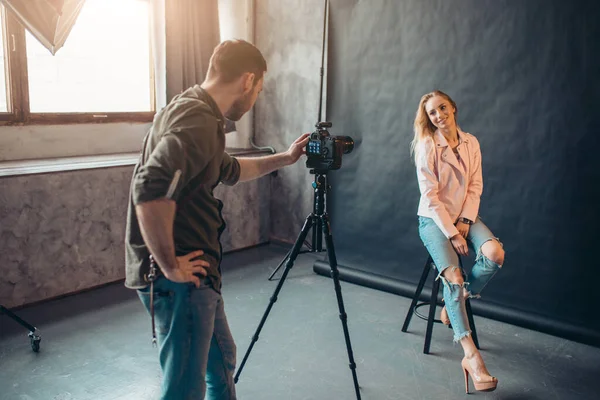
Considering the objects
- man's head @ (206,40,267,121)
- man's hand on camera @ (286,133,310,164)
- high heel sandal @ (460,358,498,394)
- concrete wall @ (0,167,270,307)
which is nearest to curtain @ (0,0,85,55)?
concrete wall @ (0,167,270,307)

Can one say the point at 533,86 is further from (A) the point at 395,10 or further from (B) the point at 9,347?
(B) the point at 9,347

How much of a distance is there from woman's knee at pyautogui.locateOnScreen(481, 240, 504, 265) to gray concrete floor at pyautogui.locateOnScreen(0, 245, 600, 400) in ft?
1.69

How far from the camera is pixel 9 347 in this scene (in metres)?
2.73

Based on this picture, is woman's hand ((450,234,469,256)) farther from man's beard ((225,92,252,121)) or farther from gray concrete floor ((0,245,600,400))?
man's beard ((225,92,252,121))

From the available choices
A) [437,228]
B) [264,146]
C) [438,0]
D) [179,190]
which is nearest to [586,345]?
[437,228]

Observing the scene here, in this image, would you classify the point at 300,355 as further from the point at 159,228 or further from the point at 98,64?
the point at 98,64

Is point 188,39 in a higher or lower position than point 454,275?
higher

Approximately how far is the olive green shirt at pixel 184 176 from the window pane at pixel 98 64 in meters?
2.72

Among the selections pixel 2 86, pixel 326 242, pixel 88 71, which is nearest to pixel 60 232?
pixel 2 86

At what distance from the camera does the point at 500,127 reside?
3172mm

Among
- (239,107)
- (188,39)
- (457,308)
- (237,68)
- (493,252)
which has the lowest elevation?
(457,308)

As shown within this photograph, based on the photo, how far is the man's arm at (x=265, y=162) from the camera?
197cm

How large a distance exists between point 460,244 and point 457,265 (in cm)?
11

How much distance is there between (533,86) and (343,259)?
1.68 m
